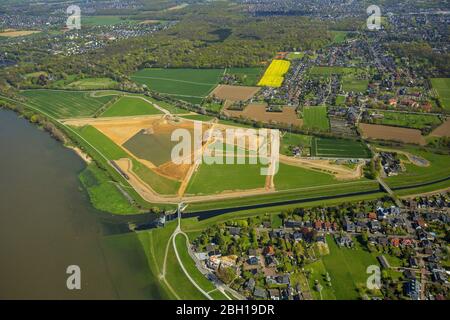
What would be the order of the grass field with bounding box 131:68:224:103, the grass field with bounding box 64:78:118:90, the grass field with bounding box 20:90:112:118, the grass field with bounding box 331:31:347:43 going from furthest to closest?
the grass field with bounding box 331:31:347:43 < the grass field with bounding box 64:78:118:90 < the grass field with bounding box 131:68:224:103 < the grass field with bounding box 20:90:112:118

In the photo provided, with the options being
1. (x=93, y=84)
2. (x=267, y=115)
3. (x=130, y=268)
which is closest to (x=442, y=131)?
(x=267, y=115)

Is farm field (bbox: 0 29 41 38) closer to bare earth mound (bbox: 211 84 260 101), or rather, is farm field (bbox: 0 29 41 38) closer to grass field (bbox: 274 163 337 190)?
bare earth mound (bbox: 211 84 260 101)

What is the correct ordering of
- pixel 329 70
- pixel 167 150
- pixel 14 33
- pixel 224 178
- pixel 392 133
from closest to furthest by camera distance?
pixel 224 178 < pixel 167 150 < pixel 392 133 < pixel 329 70 < pixel 14 33

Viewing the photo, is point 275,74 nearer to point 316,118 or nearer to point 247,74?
point 247,74

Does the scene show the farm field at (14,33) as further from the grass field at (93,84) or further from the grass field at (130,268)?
the grass field at (130,268)

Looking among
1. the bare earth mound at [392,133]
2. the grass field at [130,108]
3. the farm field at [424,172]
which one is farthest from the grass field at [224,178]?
the grass field at [130,108]

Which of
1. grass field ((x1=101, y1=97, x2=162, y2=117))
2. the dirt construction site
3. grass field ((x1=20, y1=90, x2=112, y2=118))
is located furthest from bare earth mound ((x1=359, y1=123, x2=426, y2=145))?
grass field ((x1=20, y1=90, x2=112, y2=118))
